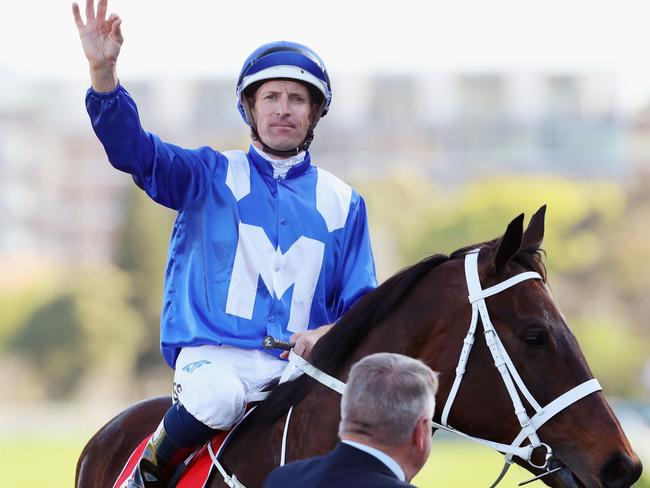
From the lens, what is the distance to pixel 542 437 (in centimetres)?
362

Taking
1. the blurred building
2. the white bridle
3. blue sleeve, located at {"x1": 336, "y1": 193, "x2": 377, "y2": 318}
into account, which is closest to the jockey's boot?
blue sleeve, located at {"x1": 336, "y1": 193, "x2": 377, "y2": 318}

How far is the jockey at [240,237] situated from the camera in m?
3.96

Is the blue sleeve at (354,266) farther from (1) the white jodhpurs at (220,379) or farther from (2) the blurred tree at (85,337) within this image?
(2) the blurred tree at (85,337)

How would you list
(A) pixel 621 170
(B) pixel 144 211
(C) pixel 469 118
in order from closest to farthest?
(B) pixel 144 211
(A) pixel 621 170
(C) pixel 469 118

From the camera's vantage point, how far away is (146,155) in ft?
13.3

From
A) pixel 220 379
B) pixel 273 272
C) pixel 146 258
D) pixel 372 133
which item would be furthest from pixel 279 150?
pixel 372 133

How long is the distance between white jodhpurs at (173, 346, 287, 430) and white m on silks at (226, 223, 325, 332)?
14 centimetres

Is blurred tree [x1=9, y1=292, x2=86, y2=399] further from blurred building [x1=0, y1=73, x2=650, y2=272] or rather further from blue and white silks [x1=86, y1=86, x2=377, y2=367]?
blurred building [x1=0, y1=73, x2=650, y2=272]

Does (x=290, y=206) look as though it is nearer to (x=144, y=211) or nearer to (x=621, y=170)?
(x=144, y=211)

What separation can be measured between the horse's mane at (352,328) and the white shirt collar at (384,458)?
1.02 meters

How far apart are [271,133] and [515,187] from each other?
209ft

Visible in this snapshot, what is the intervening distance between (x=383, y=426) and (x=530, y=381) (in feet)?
2.99

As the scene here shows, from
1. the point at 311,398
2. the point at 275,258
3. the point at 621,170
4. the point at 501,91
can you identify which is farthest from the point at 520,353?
the point at 501,91

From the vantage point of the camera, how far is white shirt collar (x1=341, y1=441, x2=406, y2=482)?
2883 mm
